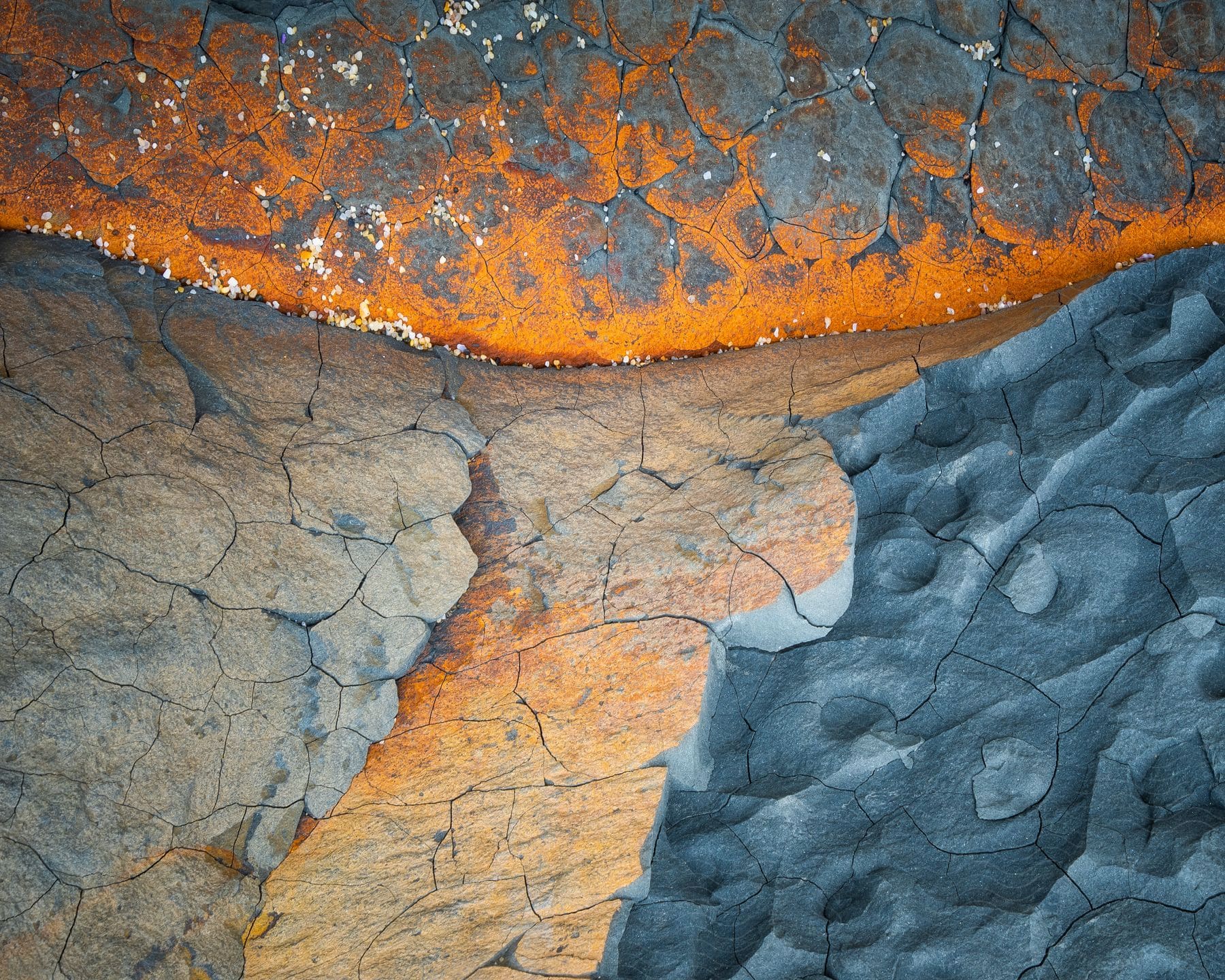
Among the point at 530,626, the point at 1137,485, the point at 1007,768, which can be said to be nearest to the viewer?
the point at 1007,768

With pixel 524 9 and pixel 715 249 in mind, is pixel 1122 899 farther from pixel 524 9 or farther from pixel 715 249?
pixel 524 9

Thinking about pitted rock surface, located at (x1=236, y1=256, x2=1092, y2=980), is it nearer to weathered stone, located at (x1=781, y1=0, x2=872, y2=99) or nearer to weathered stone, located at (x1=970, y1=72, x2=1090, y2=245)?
weathered stone, located at (x1=970, y1=72, x2=1090, y2=245)

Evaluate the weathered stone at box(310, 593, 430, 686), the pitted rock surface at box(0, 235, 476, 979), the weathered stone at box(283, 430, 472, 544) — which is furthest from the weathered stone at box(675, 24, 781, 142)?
the weathered stone at box(310, 593, 430, 686)

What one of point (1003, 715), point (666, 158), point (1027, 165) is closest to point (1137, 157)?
point (1027, 165)

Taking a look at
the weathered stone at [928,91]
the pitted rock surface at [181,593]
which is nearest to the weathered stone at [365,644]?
the pitted rock surface at [181,593]

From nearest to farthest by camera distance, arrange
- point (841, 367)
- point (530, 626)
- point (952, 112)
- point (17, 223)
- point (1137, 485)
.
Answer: point (1137, 485) < point (530, 626) < point (17, 223) < point (841, 367) < point (952, 112)

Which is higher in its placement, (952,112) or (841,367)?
(952,112)

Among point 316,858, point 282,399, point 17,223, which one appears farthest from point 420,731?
point 17,223
